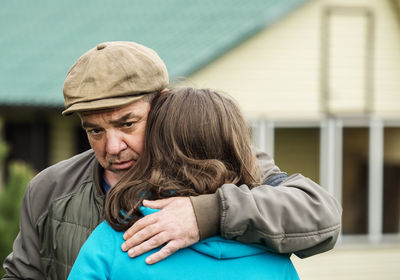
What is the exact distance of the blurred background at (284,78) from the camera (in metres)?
9.71

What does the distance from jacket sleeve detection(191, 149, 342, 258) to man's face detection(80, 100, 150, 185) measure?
1.60ft

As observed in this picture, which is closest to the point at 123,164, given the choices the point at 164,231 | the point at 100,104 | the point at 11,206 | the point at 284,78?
the point at 100,104

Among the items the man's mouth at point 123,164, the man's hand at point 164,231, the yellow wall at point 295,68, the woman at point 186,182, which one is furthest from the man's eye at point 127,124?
the yellow wall at point 295,68

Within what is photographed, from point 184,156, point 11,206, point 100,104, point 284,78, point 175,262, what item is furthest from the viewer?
point 284,78

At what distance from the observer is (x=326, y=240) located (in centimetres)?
219

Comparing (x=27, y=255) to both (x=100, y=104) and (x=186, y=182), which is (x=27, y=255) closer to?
(x=100, y=104)

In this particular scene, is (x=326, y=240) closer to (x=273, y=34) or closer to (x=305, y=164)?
(x=273, y=34)

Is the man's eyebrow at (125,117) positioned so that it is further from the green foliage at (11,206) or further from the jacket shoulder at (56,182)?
the green foliage at (11,206)

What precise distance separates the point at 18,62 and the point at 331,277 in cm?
588

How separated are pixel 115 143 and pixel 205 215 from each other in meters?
0.55

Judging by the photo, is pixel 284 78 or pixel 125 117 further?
pixel 284 78

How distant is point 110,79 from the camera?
243 centimetres

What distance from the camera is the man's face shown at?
2430mm

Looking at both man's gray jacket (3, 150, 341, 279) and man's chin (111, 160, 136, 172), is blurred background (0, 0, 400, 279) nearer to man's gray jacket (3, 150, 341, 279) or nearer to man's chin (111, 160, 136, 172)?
man's gray jacket (3, 150, 341, 279)
